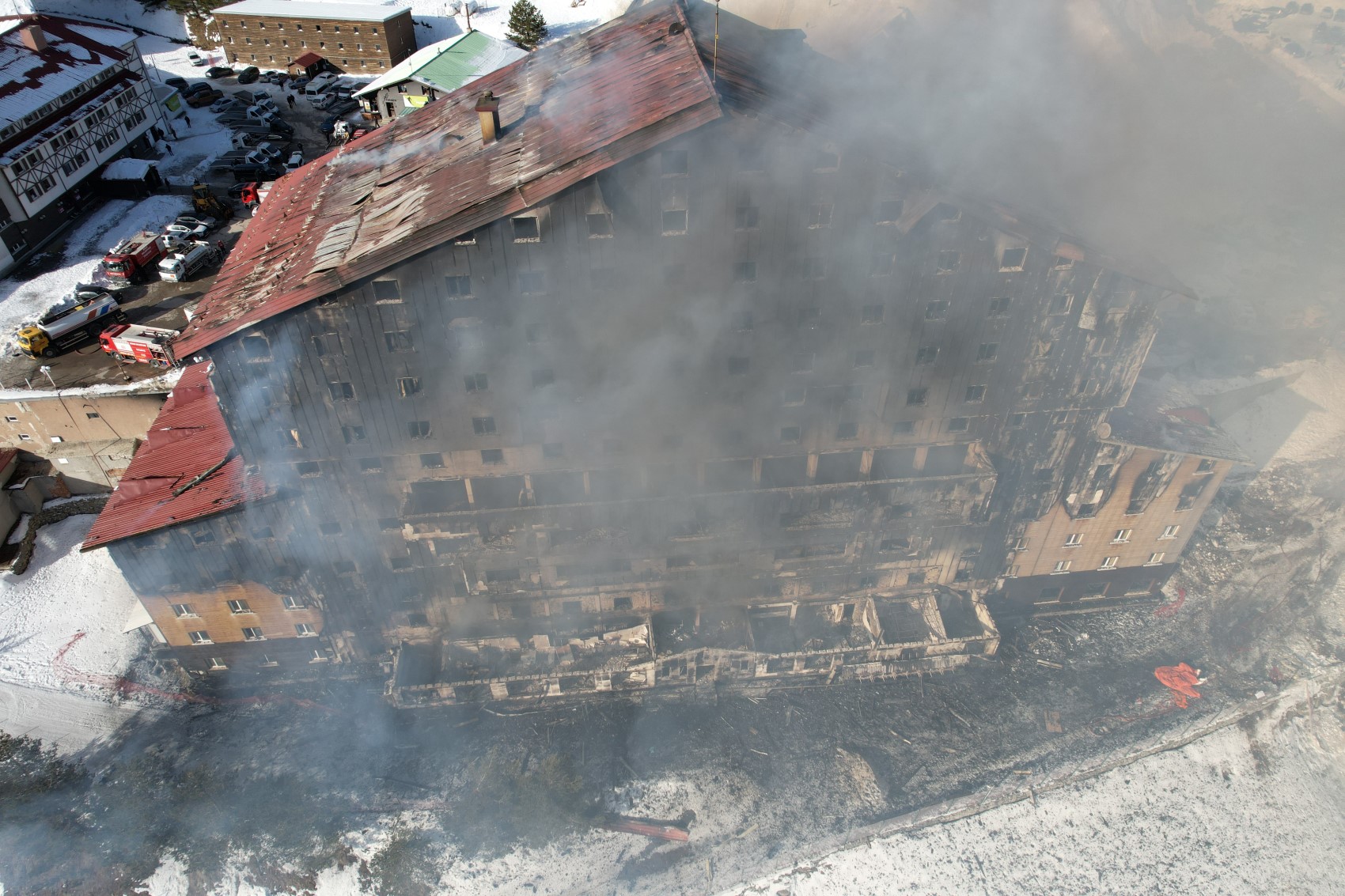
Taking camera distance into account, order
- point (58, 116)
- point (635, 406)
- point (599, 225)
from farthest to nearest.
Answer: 1. point (58, 116)
2. point (635, 406)
3. point (599, 225)

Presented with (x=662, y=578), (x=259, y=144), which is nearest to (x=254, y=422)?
(x=662, y=578)

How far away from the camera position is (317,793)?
21094 millimetres

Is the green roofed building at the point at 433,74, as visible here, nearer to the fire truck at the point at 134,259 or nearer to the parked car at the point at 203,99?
the parked car at the point at 203,99

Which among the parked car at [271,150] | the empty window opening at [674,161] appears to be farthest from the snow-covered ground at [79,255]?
the empty window opening at [674,161]

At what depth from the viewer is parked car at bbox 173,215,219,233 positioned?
39938mm

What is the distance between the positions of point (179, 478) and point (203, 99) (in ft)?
162

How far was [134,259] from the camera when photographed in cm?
3631

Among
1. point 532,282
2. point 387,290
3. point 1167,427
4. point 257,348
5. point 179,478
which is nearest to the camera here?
point 387,290

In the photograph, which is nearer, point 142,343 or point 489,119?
point 489,119

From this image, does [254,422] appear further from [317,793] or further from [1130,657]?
[1130,657]

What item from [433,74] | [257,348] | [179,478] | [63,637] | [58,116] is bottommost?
[63,637]

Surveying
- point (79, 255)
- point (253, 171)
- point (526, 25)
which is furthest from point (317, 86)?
point (79, 255)

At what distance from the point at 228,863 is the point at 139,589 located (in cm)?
816

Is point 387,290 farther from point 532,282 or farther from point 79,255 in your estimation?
point 79,255
